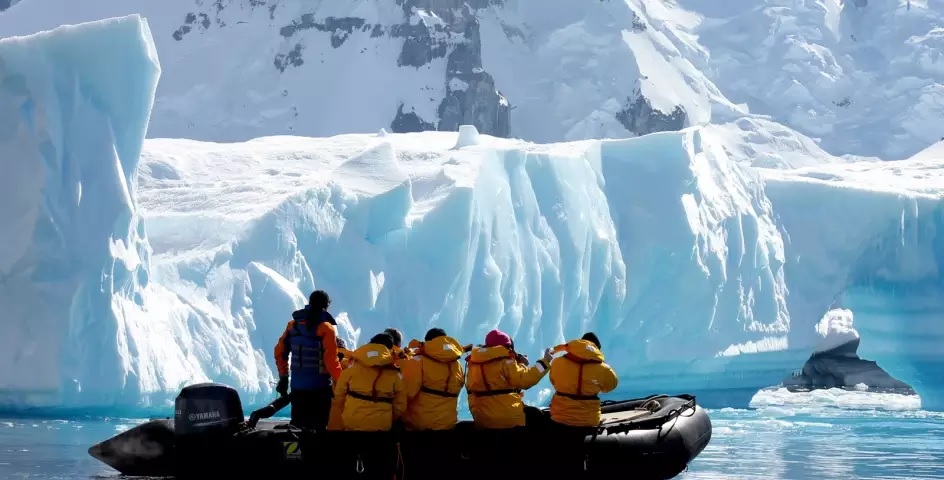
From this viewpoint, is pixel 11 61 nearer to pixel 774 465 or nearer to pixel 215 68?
pixel 774 465

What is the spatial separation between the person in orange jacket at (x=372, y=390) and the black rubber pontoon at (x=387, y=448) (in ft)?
0.52

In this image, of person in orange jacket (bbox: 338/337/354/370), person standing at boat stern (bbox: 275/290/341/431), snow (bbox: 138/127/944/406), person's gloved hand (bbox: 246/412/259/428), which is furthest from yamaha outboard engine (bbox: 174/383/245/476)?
snow (bbox: 138/127/944/406)

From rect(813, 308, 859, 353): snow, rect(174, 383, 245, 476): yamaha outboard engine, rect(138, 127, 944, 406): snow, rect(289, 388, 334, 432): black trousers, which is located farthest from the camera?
rect(813, 308, 859, 353): snow

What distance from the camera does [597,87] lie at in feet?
298

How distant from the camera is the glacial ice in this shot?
17703 millimetres

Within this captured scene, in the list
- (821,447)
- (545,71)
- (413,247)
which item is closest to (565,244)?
(413,247)

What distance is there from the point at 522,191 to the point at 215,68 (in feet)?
217

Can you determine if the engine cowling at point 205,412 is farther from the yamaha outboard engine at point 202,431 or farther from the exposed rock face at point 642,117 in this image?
the exposed rock face at point 642,117

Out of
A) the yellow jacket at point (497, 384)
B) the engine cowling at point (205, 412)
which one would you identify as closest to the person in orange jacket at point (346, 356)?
the yellow jacket at point (497, 384)

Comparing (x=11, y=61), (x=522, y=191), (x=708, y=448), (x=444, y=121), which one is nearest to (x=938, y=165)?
(x=522, y=191)

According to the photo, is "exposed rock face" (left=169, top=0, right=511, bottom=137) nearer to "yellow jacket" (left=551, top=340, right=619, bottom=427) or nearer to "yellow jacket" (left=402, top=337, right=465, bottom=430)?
"yellow jacket" (left=551, top=340, right=619, bottom=427)

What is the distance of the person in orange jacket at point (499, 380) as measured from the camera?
10375 mm

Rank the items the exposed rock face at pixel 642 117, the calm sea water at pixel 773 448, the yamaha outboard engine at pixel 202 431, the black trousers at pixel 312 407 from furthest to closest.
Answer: the exposed rock face at pixel 642 117
the calm sea water at pixel 773 448
the yamaha outboard engine at pixel 202 431
the black trousers at pixel 312 407

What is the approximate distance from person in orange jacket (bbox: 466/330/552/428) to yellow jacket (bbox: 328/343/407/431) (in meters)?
0.66
